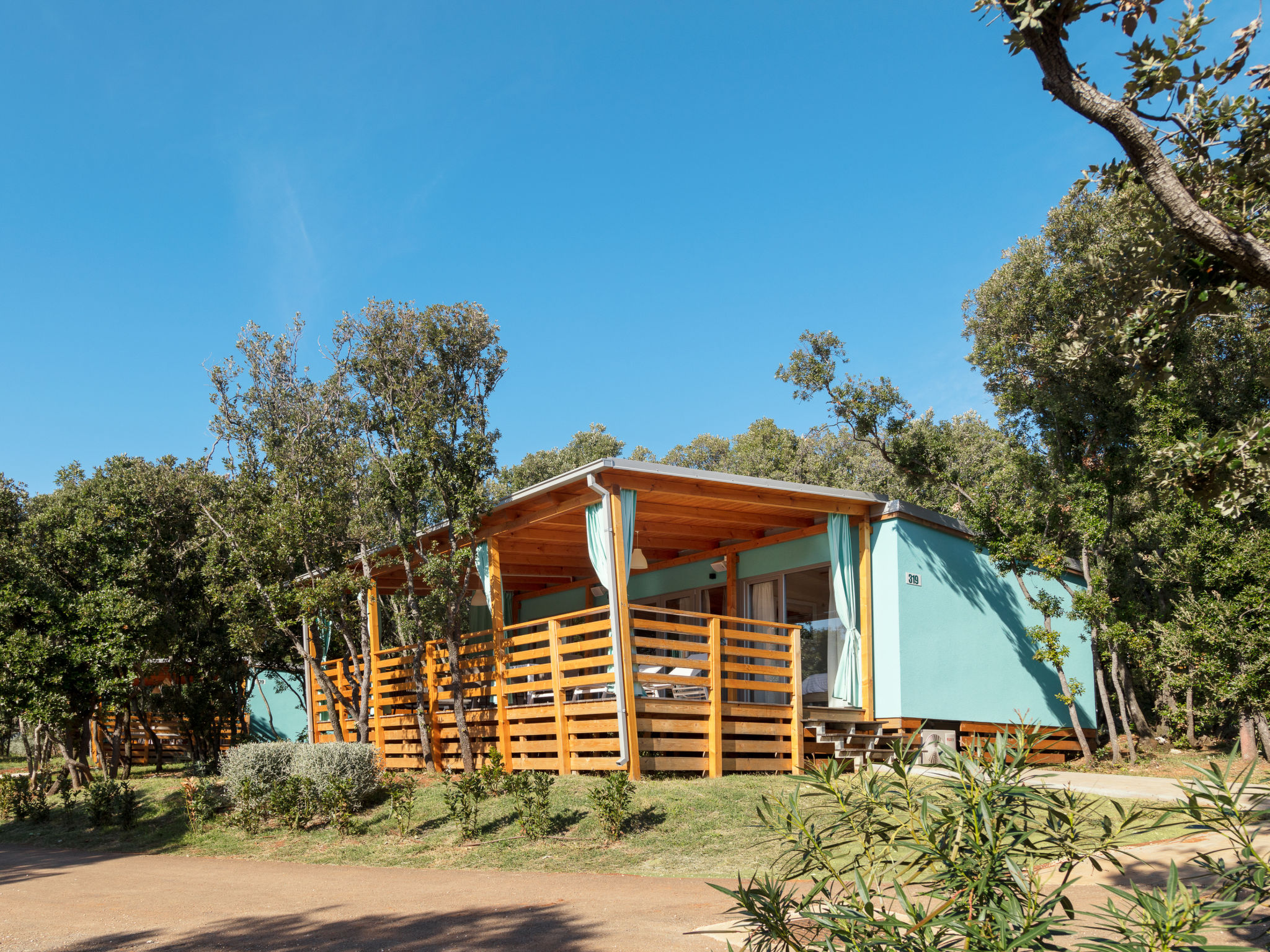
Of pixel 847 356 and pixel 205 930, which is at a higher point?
pixel 847 356

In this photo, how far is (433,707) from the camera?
12.8m

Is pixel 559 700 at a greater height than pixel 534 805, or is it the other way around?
pixel 559 700

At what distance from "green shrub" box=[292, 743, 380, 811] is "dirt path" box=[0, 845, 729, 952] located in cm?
217

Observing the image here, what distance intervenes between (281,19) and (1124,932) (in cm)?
1377

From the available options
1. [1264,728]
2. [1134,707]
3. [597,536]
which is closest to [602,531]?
[597,536]

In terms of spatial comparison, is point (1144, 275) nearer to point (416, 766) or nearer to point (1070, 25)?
point (1070, 25)

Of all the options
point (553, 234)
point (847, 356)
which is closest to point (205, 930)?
point (847, 356)

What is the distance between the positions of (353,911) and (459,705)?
6.03m

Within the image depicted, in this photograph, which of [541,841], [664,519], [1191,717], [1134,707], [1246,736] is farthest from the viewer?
[1134,707]

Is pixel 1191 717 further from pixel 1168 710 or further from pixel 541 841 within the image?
pixel 541 841

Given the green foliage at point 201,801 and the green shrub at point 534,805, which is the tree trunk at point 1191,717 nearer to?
the green shrub at point 534,805

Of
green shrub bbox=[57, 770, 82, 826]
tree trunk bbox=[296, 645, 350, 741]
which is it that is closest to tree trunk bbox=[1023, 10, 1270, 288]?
tree trunk bbox=[296, 645, 350, 741]

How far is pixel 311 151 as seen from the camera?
45.5 feet

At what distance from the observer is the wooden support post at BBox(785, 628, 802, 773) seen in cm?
1085
